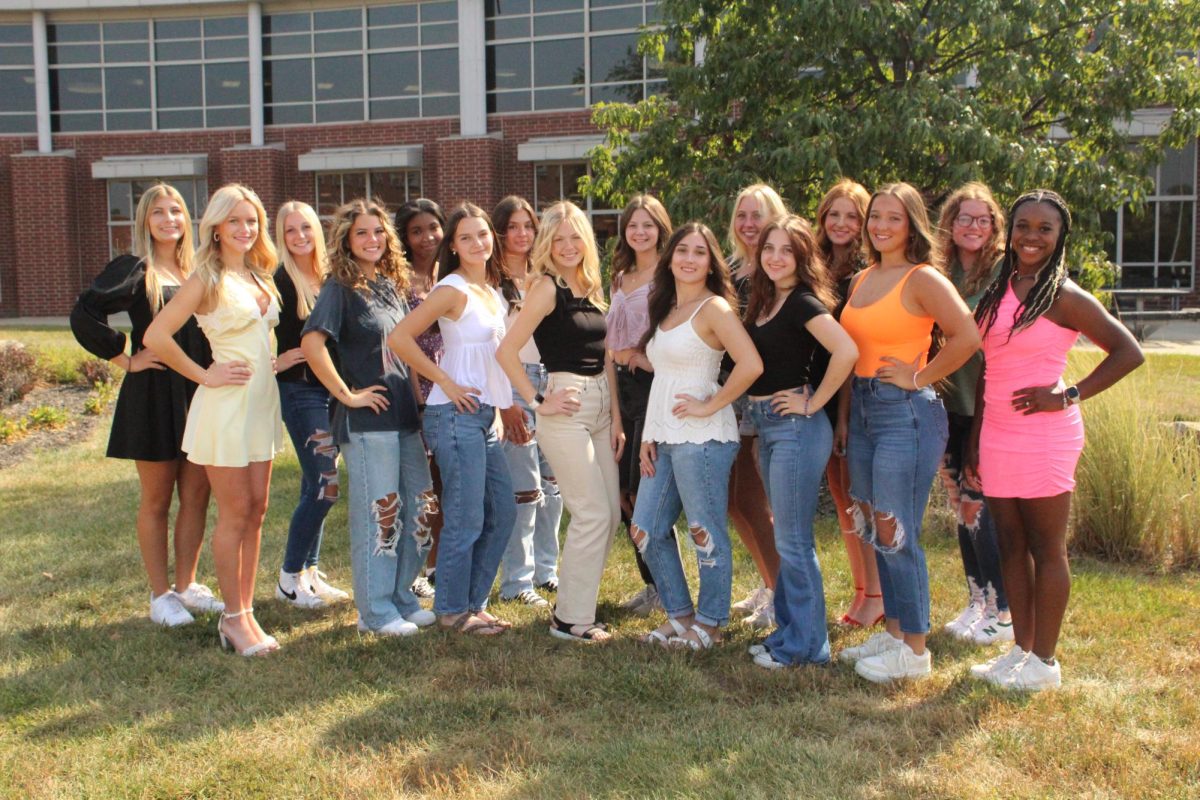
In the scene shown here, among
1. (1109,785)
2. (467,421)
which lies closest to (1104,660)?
(1109,785)

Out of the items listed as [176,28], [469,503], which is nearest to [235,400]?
[469,503]

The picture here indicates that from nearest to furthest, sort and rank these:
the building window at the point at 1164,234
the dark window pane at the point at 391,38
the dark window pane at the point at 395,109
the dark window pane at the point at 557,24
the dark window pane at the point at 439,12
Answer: the building window at the point at 1164,234 < the dark window pane at the point at 557,24 < the dark window pane at the point at 439,12 < the dark window pane at the point at 391,38 < the dark window pane at the point at 395,109

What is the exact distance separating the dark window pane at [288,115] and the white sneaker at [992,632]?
21.5 m

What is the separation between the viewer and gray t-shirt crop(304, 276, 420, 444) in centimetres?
457

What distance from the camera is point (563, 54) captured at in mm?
21609

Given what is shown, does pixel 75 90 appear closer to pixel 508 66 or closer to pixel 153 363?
pixel 508 66

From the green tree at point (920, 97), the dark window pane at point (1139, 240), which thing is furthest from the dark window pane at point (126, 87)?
the dark window pane at point (1139, 240)

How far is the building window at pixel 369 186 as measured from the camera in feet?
75.2

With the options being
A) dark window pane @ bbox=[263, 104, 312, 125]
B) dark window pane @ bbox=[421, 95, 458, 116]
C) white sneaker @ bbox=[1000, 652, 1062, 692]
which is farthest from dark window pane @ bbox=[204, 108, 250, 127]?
white sneaker @ bbox=[1000, 652, 1062, 692]

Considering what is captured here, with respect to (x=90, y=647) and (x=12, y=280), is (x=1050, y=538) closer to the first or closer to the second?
(x=90, y=647)

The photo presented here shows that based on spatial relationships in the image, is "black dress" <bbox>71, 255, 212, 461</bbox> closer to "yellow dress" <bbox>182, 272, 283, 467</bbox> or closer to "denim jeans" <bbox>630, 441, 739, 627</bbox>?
"yellow dress" <bbox>182, 272, 283, 467</bbox>

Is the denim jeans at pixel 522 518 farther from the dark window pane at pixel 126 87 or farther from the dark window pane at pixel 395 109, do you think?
the dark window pane at pixel 126 87

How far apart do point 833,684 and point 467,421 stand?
1.90 metres

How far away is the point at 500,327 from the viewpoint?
4832mm
